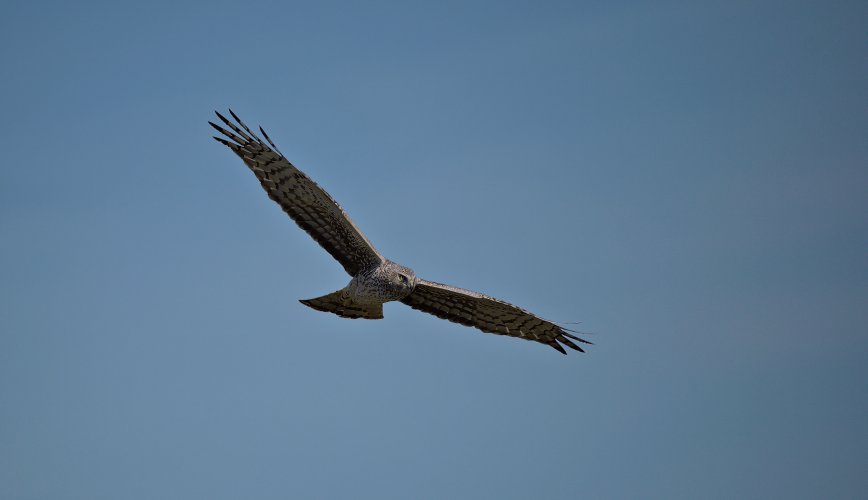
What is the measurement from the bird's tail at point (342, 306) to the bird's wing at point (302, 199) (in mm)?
450

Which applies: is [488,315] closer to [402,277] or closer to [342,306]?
[402,277]

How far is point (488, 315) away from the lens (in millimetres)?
16797

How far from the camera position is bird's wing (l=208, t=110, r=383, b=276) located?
15125 mm

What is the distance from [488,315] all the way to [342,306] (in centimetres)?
216

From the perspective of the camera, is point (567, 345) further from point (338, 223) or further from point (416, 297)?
point (338, 223)

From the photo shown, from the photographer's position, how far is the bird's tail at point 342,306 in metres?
15.7

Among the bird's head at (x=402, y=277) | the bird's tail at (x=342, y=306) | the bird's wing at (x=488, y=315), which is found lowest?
the bird's tail at (x=342, y=306)

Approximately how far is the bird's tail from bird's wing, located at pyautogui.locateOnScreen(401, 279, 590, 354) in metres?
0.77

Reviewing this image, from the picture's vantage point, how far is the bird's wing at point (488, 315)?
16516 mm

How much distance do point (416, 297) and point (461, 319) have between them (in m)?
0.71

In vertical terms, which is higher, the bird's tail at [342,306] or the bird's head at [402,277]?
the bird's head at [402,277]

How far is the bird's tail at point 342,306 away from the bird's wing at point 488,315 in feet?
2.54

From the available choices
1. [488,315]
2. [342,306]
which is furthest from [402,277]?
[488,315]

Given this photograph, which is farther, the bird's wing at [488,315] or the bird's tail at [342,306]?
the bird's wing at [488,315]
